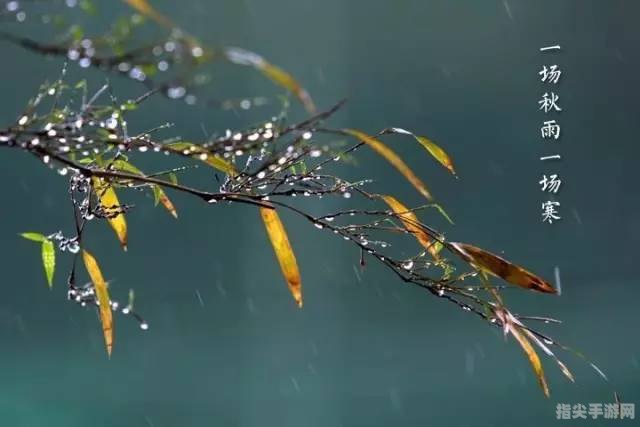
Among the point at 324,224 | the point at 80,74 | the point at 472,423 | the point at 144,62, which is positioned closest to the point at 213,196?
the point at 324,224

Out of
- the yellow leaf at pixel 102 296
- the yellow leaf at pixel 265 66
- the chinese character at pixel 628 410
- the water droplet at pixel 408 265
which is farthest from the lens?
the chinese character at pixel 628 410

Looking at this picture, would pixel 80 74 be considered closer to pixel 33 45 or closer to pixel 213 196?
pixel 213 196

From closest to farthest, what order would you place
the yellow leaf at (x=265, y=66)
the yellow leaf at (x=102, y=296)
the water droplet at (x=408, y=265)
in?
the yellow leaf at (x=265, y=66), the water droplet at (x=408, y=265), the yellow leaf at (x=102, y=296)

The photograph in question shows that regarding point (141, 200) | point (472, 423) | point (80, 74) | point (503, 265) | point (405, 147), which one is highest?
point (80, 74)

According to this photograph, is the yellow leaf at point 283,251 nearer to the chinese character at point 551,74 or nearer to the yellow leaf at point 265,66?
the yellow leaf at point 265,66

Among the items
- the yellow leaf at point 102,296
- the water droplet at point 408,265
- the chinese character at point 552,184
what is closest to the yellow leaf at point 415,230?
the water droplet at point 408,265

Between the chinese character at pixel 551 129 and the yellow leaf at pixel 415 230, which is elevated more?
the chinese character at pixel 551 129

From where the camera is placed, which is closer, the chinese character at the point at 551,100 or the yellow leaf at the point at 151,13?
the yellow leaf at the point at 151,13
